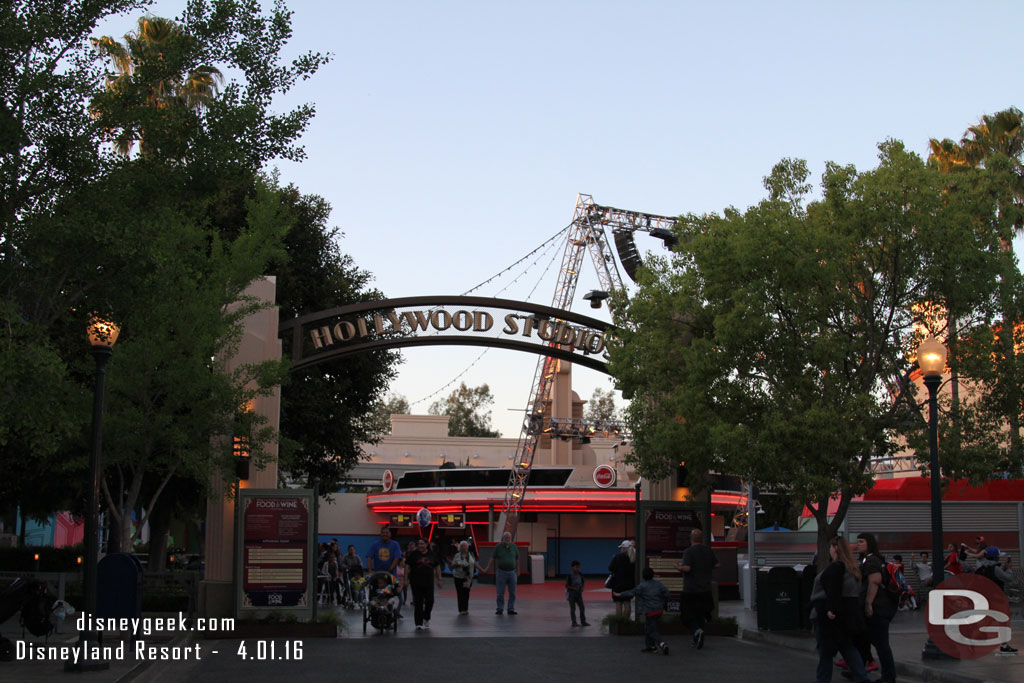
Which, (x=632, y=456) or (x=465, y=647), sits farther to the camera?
(x=632, y=456)

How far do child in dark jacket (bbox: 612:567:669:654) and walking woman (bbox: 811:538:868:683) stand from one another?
4.27 meters

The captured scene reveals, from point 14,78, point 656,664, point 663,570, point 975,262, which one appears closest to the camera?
point 14,78

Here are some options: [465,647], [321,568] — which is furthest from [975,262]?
[321,568]

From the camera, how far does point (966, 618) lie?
50.6 feet

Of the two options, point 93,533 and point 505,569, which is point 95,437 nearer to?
point 93,533

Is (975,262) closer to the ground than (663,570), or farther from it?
farther from it

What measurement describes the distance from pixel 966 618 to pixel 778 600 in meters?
3.63

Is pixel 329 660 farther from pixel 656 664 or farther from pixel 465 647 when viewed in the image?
pixel 656 664

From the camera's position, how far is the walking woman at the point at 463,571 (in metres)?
22.2

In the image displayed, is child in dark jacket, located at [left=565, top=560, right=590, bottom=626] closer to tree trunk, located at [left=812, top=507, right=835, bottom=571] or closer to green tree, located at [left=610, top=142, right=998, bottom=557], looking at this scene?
green tree, located at [left=610, top=142, right=998, bottom=557]

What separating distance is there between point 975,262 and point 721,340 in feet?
14.1

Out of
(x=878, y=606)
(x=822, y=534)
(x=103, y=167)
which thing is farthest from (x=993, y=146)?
(x=103, y=167)

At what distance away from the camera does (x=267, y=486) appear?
19.7 m

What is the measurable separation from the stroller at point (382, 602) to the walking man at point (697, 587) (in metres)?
5.07
